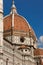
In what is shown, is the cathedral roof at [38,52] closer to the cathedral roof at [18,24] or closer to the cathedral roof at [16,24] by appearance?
the cathedral roof at [16,24]

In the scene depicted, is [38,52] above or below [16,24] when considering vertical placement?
below

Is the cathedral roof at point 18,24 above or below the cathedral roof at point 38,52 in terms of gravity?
above

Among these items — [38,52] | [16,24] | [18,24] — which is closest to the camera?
[38,52]

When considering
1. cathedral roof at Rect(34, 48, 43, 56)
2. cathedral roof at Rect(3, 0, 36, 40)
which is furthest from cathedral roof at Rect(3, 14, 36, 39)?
cathedral roof at Rect(34, 48, 43, 56)

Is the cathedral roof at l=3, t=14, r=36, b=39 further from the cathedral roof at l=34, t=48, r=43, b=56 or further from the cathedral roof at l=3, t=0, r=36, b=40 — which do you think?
the cathedral roof at l=34, t=48, r=43, b=56

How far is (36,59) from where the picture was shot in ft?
182

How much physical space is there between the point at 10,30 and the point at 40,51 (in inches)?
250

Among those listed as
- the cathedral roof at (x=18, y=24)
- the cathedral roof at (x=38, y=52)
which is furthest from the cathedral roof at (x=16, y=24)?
the cathedral roof at (x=38, y=52)

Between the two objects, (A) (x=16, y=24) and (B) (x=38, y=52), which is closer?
(B) (x=38, y=52)

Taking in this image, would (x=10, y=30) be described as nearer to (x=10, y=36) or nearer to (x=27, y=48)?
(x=10, y=36)

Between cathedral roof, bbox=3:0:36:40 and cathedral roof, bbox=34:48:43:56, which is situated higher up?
cathedral roof, bbox=3:0:36:40

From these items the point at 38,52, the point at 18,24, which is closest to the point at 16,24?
the point at 18,24

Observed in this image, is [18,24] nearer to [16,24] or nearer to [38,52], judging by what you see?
[16,24]

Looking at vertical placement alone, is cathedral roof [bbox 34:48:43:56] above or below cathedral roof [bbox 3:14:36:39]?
below
